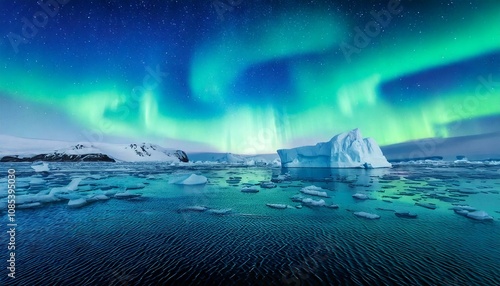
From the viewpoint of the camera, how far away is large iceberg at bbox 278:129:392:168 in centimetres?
7256

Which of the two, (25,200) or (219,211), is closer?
(219,211)

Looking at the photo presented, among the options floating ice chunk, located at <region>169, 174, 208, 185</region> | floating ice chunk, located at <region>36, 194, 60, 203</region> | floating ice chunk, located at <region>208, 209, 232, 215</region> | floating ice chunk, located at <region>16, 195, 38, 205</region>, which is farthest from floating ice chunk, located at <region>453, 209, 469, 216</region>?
floating ice chunk, located at <region>16, 195, 38, 205</region>

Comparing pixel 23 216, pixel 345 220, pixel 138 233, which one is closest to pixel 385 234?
pixel 345 220

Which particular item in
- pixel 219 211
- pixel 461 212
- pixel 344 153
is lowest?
pixel 461 212

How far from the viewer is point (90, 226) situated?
12453 mm

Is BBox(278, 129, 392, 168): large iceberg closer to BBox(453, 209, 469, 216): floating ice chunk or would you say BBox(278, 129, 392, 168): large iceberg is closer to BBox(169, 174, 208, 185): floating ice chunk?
BBox(169, 174, 208, 185): floating ice chunk

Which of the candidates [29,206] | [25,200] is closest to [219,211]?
[29,206]

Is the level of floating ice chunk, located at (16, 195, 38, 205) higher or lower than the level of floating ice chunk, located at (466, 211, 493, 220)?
higher

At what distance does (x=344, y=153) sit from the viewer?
73812 millimetres

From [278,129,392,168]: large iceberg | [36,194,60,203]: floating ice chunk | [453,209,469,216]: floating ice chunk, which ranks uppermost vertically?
[278,129,392,168]: large iceberg

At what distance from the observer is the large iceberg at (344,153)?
2857 inches

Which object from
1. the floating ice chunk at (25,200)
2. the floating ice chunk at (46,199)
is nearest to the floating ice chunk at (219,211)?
the floating ice chunk at (46,199)

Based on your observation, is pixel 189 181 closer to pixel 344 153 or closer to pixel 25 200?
pixel 25 200

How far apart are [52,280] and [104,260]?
5.16ft
